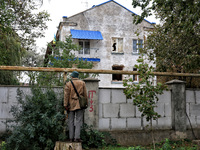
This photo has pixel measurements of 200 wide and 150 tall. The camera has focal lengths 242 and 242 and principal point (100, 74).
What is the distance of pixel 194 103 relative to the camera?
8039mm

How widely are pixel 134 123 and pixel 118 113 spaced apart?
0.61 metres

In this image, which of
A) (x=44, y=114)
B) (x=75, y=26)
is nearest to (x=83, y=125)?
(x=44, y=114)

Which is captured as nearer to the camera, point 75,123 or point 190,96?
point 75,123

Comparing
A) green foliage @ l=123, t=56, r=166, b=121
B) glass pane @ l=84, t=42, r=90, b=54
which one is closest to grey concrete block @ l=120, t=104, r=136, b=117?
green foliage @ l=123, t=56, r=166, b=121

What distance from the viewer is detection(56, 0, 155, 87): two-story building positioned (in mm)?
25531

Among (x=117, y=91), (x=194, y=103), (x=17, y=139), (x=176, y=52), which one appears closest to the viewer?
(x=17, y=139)

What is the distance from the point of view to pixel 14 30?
1312 cm

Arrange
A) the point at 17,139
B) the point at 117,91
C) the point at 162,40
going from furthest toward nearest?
the point at 162,40
the point at 117,91
the point at 17,139

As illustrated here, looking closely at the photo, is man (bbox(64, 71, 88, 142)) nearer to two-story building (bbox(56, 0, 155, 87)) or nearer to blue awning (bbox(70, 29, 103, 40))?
blue awning (bbox(70, 29, 103, 40))

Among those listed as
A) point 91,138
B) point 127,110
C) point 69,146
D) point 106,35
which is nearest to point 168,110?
point 127,110

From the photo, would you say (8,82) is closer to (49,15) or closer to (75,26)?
(49,15)

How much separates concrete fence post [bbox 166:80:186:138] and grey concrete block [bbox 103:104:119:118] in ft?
6.19

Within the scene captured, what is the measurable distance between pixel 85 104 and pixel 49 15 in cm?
1047

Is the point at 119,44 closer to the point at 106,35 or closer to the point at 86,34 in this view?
the point at 106,35
